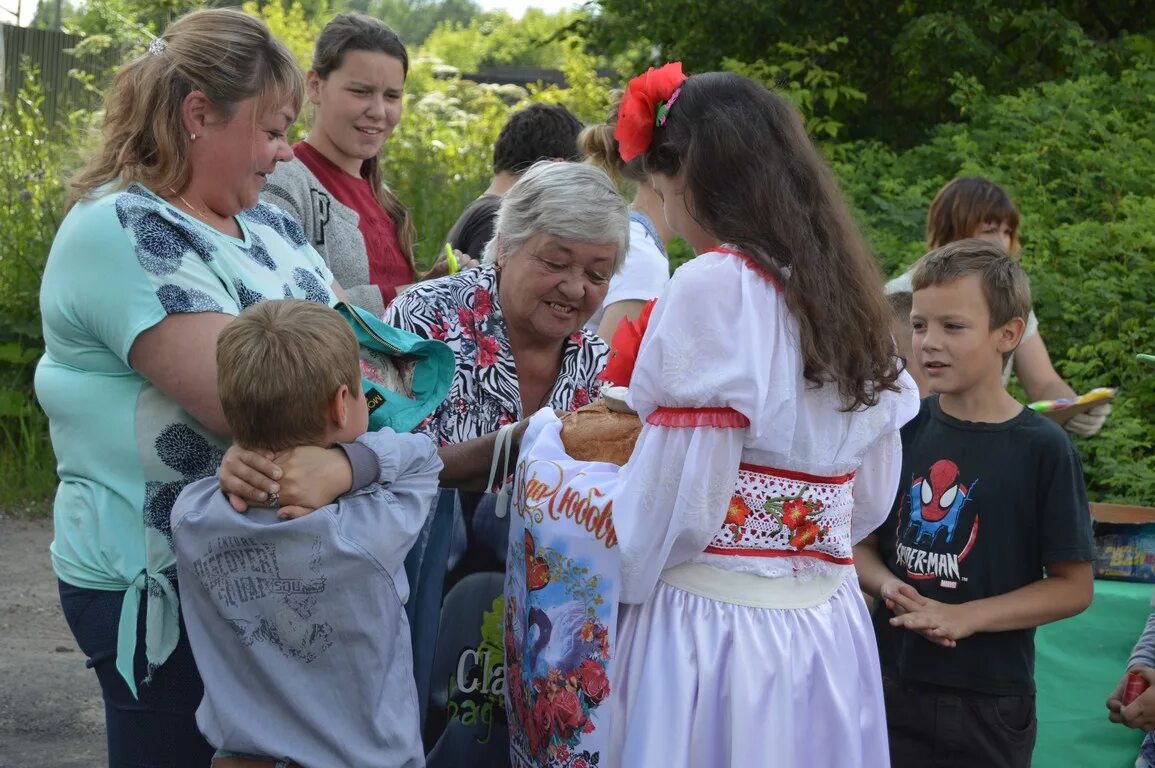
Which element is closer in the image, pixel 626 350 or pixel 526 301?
pixel 626 350

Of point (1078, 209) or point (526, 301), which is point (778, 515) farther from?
point (1078, 209)

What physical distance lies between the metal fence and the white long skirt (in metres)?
10.2

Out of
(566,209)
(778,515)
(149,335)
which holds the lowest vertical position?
(778,515)

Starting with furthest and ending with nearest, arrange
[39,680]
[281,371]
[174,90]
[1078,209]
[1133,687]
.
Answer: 1. [1078,209]
2. [39,680]
3. [1133,687]
4. [174,90]
5. [281,371]

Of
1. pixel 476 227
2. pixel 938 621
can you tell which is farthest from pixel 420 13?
pixel 938 621

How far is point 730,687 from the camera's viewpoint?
8.25 ft

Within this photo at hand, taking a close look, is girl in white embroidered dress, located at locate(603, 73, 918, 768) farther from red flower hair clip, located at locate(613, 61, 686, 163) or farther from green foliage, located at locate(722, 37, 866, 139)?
green foliage, located at locate(722, 37, 866, 139)

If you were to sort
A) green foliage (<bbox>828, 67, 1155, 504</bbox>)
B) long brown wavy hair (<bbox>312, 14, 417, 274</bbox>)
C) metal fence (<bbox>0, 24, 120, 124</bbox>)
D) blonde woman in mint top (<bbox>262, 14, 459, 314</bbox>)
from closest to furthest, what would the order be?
1. blonde woman in mint top (<bbox>262, 14, 459, 314</bbox>)
2. long brown wavy hair (<bbox>312, 14, 417, 274</bbox>)
3. green foliage (<bbox>828, 67, 1155, 504</bbox>)
4. metal fence (<bbox>0, 24, 120, 124</bbox>)

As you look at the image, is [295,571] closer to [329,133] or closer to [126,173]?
[126,173]

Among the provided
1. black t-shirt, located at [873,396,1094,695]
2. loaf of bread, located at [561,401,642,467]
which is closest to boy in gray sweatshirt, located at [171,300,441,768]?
loaf of bread, located at [561,401,642,467]

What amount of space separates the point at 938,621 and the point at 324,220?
2.25 m

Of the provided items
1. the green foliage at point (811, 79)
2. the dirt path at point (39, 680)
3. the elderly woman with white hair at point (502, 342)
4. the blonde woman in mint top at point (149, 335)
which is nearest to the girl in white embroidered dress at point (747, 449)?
the elderly woman with white hair at point (502, 342)

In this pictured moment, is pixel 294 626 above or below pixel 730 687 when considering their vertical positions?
above

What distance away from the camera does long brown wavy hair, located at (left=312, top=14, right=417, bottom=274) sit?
4.41m
